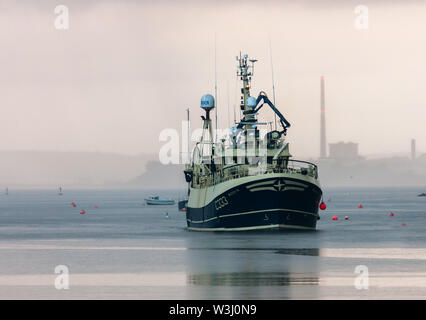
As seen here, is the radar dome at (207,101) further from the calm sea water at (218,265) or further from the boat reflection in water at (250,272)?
the boat reflection in water at (250,272)

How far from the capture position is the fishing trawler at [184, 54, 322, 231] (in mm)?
88938

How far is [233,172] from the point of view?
95312 mm

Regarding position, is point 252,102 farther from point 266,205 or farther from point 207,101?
point 266,205

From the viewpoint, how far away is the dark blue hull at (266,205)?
8850 cm

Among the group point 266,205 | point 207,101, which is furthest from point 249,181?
point 207,101

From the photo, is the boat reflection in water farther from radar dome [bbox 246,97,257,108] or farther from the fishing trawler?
radar dome [bbox 246,97,257,108]

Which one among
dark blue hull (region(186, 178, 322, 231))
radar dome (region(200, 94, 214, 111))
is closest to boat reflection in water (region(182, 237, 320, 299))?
dark blue hull (region(186, 178, 322, 231))

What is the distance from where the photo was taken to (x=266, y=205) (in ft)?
294

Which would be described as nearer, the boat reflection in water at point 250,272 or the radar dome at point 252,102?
the boat reflection in water at point 250,272

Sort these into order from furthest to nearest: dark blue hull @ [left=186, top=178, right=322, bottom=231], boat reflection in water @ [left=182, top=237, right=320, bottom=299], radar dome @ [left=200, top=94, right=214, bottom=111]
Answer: radar dome @ [left=200, top=94, right=214, bottom=111] < dark blue hull @ [left=186, top=178, right=322, bottom=231] < boat reflection in water @ [left=182, top=237, right=320, bottom=299]

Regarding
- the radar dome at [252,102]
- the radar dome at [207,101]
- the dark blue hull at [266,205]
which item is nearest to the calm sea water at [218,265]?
the dark blue hull at [266,205]

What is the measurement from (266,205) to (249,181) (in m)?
3.15
